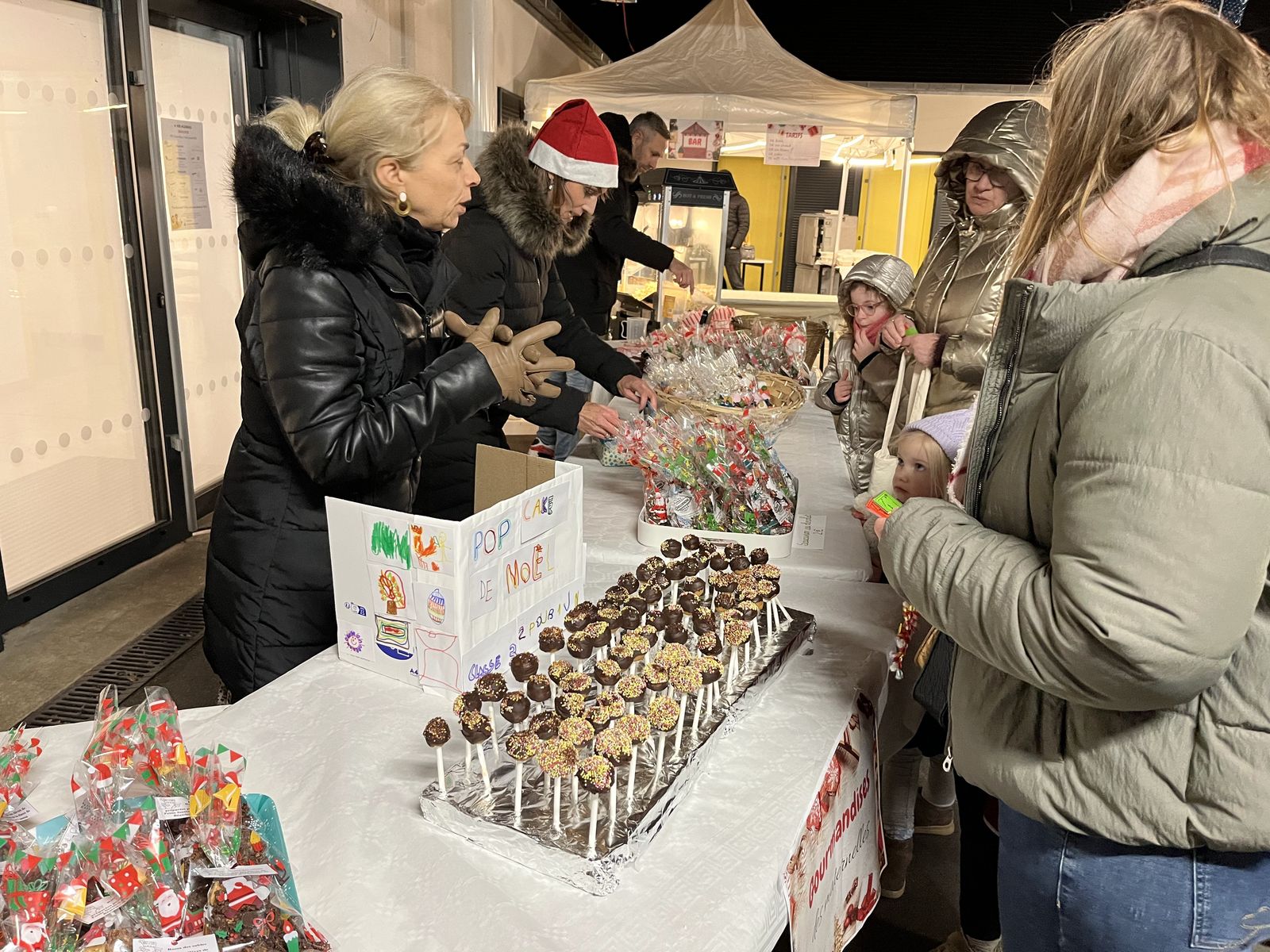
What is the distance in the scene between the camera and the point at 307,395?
4.58 feet

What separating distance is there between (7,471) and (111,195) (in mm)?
1188

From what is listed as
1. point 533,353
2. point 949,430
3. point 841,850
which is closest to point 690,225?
point 533,353

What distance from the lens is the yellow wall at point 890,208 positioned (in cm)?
1320

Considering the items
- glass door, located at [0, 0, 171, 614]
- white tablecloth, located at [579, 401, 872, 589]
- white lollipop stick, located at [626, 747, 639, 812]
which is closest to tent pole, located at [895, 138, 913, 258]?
white tablecloth, located at [579, 401, 872, 589]

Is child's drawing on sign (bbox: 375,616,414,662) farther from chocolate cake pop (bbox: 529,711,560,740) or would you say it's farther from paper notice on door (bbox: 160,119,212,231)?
paper notice on door (bbox: 160,119,212,231)

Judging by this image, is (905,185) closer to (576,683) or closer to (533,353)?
(533,353)

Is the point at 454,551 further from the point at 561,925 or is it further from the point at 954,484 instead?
the point at 954,484

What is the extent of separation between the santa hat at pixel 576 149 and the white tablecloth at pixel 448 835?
1.58 meters

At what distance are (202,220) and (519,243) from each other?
2587 mm

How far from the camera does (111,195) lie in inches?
144

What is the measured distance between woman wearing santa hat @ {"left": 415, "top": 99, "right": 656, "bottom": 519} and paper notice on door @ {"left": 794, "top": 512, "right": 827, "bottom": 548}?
54 cm

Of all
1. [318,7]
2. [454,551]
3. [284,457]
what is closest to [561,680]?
[454,551]

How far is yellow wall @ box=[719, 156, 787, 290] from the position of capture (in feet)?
43.8

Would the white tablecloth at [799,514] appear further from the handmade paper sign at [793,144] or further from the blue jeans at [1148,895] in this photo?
the handmade paper sign at [793,144]
